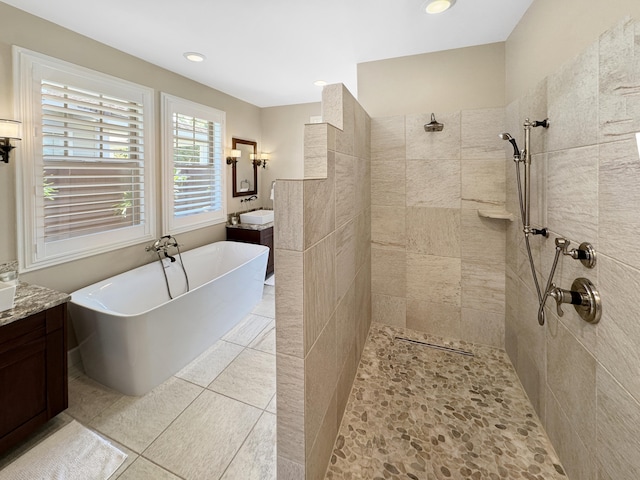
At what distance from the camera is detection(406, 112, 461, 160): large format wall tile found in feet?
7.51

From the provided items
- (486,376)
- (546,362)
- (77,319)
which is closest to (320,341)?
(546,362)

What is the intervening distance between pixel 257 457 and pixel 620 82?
2255 mm

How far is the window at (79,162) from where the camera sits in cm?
199

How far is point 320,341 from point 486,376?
1.50 meters

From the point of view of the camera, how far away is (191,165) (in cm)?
338

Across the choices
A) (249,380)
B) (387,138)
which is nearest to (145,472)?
(249,380)

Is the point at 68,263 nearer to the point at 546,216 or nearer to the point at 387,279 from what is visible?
the point at 387,279

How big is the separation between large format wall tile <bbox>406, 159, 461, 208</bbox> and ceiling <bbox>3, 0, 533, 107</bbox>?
93 cm

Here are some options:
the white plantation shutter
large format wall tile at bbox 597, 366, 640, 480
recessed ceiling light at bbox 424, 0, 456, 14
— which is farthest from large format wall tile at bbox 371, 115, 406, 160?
the white plantation shutter

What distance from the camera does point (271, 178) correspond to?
187 inches

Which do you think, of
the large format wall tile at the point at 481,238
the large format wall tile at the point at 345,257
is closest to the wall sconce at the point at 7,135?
the large format wall tile at the point at 345,257

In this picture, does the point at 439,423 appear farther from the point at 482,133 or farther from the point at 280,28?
the point at 280,28

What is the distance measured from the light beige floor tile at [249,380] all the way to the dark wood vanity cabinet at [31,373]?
884mm

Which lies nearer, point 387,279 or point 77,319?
point 77,319
